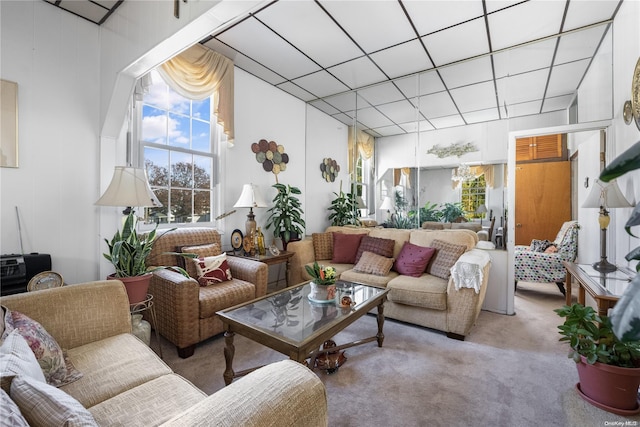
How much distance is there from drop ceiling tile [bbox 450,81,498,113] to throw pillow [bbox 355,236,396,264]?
2194 millimetres

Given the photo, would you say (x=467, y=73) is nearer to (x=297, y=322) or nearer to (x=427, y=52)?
(x=427, y=52)

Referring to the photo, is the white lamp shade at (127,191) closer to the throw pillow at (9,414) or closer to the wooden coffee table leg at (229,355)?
the wooden coffee table leg at (229,355)

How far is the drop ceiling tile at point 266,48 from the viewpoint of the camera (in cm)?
259

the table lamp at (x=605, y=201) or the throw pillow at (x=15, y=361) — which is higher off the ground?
the table lamp at (x=605, y=201)

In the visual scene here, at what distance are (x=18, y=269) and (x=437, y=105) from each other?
462 cm

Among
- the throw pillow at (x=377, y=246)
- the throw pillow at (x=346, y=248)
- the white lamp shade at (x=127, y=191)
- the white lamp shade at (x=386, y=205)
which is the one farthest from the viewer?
the white lamp shade at (x=386, y=205)

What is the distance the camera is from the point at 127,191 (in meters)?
1.97

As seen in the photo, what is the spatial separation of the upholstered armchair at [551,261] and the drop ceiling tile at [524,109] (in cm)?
148

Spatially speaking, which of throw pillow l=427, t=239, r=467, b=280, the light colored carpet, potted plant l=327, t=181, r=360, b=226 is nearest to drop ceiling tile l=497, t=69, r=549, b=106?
throw pillow l=427, t=239, r=467, b=280

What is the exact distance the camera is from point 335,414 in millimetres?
1516

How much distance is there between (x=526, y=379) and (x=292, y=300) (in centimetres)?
165

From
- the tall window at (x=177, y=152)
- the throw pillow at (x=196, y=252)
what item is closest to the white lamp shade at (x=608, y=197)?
the throw pillow at (x=196, y=252)

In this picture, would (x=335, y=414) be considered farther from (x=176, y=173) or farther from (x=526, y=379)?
(x=176, y=173)

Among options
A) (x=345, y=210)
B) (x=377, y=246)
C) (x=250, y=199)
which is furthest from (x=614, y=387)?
(x=345, y=210)
